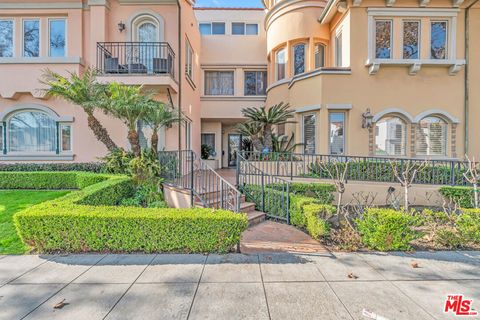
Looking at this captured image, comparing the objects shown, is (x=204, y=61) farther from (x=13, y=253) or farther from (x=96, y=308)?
(x=96, y=308)

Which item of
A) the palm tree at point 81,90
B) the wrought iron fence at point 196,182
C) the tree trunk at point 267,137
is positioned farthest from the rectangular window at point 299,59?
the palm tree at point 81,90

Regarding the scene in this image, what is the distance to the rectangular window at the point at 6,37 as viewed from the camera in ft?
34.0

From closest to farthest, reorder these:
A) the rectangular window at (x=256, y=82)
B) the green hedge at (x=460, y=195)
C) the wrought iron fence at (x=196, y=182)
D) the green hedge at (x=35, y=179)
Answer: the wrought iron fence at (x=196, y=182) → the green hedge at (x=460, y=195) → the green hedge at (x=35, y=179) → the rectangular window at (x=256, y=82)

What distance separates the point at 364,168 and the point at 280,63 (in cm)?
720

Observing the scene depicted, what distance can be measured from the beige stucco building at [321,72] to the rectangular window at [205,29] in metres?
5.90

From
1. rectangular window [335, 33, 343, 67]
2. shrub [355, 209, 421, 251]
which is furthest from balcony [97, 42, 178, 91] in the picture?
shrub [355, 209, 421, 251]

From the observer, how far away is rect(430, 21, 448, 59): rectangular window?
984 centimetres

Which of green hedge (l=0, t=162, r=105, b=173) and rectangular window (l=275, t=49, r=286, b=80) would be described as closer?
green hedge (l=0, t=162, r=105, b=173)

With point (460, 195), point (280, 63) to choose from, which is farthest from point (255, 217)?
point (280, 63)

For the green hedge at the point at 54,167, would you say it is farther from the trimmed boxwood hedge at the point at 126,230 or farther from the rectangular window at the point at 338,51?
the rectangular window at the point at 338,51

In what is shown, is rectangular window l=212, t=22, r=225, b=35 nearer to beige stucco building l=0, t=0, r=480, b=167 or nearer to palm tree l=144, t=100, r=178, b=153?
beige stucco building l=0, t=0, r=480, b=167

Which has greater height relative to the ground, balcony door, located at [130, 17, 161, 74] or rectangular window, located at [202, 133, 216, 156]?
balcony door, located at [130, 17, 161, 74]

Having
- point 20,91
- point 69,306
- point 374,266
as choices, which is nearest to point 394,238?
point 374,266

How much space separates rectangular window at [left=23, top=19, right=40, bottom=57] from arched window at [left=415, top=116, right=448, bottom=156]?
16.3m
